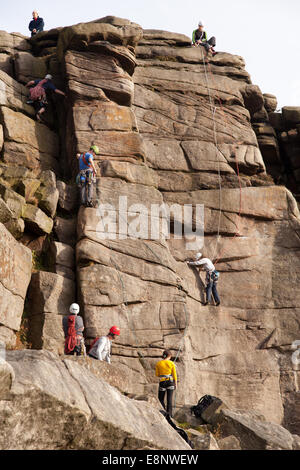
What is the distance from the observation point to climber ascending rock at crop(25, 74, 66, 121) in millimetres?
28547

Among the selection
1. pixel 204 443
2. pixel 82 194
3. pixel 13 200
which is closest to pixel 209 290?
pixel 82 194

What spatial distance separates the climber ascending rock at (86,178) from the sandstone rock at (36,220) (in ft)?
5.15

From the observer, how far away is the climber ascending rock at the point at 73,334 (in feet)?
62.7

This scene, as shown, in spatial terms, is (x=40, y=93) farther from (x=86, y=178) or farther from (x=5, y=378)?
(x=5, y=378)

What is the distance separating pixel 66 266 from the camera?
22812 millimetres

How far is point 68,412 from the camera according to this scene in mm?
11773

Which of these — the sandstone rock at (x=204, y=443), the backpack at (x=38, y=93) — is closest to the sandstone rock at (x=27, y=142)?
the backpack at (x=38, y=93)

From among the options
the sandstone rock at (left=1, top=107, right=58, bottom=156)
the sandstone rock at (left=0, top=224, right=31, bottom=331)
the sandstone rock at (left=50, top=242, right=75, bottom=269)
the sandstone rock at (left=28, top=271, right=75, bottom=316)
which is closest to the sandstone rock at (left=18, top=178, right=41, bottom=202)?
the sandstone rock at (left=50, top=242, right=75, bottom=269)

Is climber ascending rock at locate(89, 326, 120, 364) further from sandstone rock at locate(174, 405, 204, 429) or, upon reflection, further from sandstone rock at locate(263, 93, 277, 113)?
sandstone rock at locate(263, 93, 277, 113)

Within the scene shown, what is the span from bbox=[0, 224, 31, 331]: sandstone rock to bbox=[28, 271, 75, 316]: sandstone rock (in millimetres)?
392

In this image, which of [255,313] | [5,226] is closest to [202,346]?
[255,313]

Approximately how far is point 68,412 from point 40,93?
19379mm

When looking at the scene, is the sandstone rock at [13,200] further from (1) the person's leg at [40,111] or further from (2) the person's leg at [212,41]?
(2) the person's leg at [212,41]
